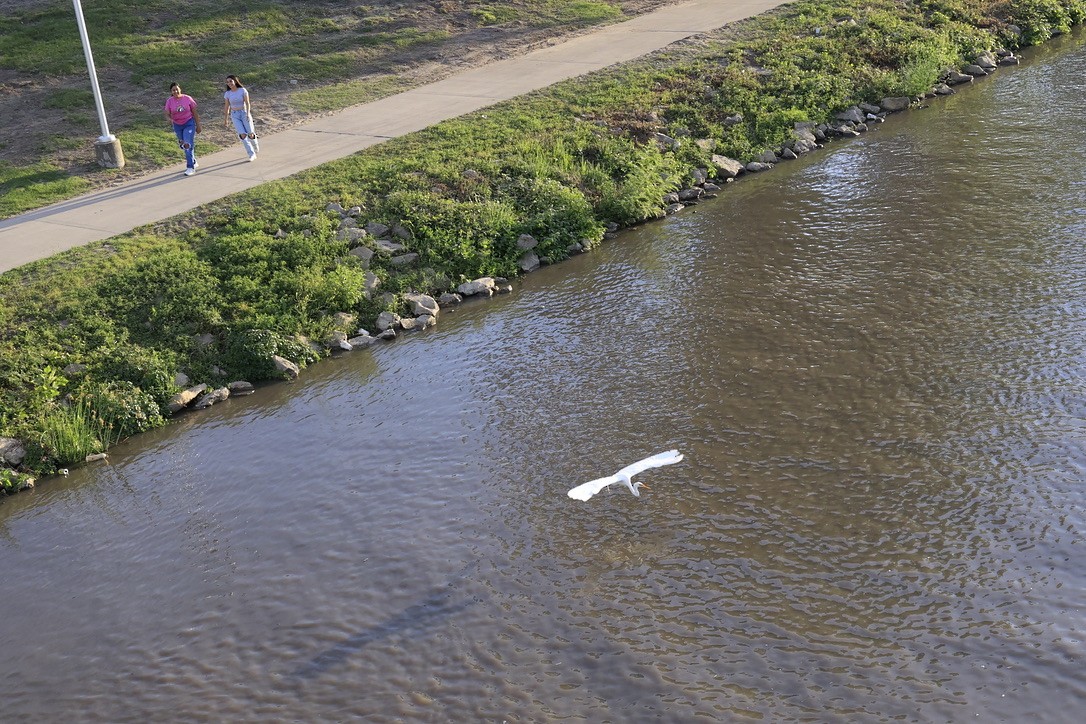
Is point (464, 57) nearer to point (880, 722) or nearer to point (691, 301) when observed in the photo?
point (691, 301)

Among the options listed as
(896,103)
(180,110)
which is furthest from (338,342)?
(896,103)

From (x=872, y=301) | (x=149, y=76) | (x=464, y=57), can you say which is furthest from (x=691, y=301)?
(x=149, y=76)

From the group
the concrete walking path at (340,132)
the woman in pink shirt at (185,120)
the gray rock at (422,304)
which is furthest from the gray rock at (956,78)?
the woman in pink shirt at (185,120)

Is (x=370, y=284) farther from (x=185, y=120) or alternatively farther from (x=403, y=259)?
(x=185, y=120)

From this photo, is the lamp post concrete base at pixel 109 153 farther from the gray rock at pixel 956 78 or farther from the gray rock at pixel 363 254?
the gray rock at pixel 956 78

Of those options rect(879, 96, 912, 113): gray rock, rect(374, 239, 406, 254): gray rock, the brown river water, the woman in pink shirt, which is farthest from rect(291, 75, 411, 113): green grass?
rect(879, 96, 912, 113): gray rock

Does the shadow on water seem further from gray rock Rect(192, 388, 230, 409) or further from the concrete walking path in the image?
the concrete walking path
